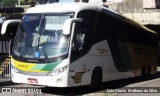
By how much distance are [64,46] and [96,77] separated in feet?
8.14

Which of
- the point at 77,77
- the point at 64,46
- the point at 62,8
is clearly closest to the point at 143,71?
the point at 77,77

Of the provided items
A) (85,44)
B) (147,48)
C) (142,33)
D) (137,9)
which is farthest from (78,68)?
(137,9)

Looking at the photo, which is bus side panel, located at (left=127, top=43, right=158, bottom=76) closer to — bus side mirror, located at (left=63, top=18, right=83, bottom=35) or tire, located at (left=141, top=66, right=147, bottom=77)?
tire, located at (left=141, top=66, right=147, bottom=77)

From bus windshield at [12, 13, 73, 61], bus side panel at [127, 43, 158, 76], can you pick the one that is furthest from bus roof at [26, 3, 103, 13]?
bus side panel at [127, 43, 158, 76]

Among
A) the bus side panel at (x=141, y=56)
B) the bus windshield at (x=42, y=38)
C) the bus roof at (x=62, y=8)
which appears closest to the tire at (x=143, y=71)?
the bus side panel at (x=141, y=56)

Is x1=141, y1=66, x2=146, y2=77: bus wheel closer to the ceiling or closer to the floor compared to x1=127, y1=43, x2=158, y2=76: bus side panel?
closer to the floor

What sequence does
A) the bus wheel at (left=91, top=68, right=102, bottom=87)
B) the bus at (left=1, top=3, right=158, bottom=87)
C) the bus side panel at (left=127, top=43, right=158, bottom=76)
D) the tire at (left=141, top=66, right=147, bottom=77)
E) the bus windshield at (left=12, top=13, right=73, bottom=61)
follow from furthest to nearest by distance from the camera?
the tire at (left=141, top=66, right=147, bottom=77)
the bus side panel at (left=127, top=43, right=158, bottom=76)
the bus wheel at (left=91, top=68, right=102, bottom=87)
the bus windshield at (left=12, top=13, right=73, bottom=61)
the bus at (left=1, top=3, right=158, bottom=87)

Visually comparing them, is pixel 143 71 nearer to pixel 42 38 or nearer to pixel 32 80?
pixel 42 38

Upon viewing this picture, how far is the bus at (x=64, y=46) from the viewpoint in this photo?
Result: 13.6 m

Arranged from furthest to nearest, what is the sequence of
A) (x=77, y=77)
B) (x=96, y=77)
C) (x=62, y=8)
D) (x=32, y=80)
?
(x=96, y=77) < (x=62, y=8) < (x=77, y=77) < (x=32, y=80)

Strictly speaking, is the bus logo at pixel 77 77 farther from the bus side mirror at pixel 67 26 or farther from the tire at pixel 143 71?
the tire at pixel 143 71

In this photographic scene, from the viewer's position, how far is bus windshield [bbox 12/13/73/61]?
1371 centimetres

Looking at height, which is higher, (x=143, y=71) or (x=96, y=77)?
(x=96, y=77)

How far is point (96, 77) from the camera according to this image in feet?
51.1
